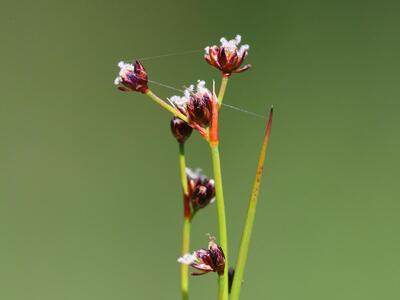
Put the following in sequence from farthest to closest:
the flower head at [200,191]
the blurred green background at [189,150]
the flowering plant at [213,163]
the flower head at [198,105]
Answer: the blurred green background at [189,150]
the flower head at [200,191]
the flower head at [198,105]
the flowering plant at [213,163]

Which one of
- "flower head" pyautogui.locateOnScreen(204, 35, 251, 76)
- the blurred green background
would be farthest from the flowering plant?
the blurred green background

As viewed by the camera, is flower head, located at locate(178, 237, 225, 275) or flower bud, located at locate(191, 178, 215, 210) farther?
flower bud, located at locate(191, 178, 215, 210)

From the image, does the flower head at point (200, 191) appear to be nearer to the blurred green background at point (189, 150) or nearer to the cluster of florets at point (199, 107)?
the cluster of florets at point (199, 107)

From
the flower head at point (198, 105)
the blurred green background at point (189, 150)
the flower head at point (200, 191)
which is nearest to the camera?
the flower head at point (198, 105)

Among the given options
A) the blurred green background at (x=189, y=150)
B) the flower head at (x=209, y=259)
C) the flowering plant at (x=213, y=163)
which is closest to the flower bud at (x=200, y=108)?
the flowering plant at (x=213, y=163)

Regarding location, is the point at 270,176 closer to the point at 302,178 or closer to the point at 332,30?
the point at 302,178

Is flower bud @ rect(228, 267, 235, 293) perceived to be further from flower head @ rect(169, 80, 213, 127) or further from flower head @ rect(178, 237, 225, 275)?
flower head @ rect(169, 80, 213, 127)
